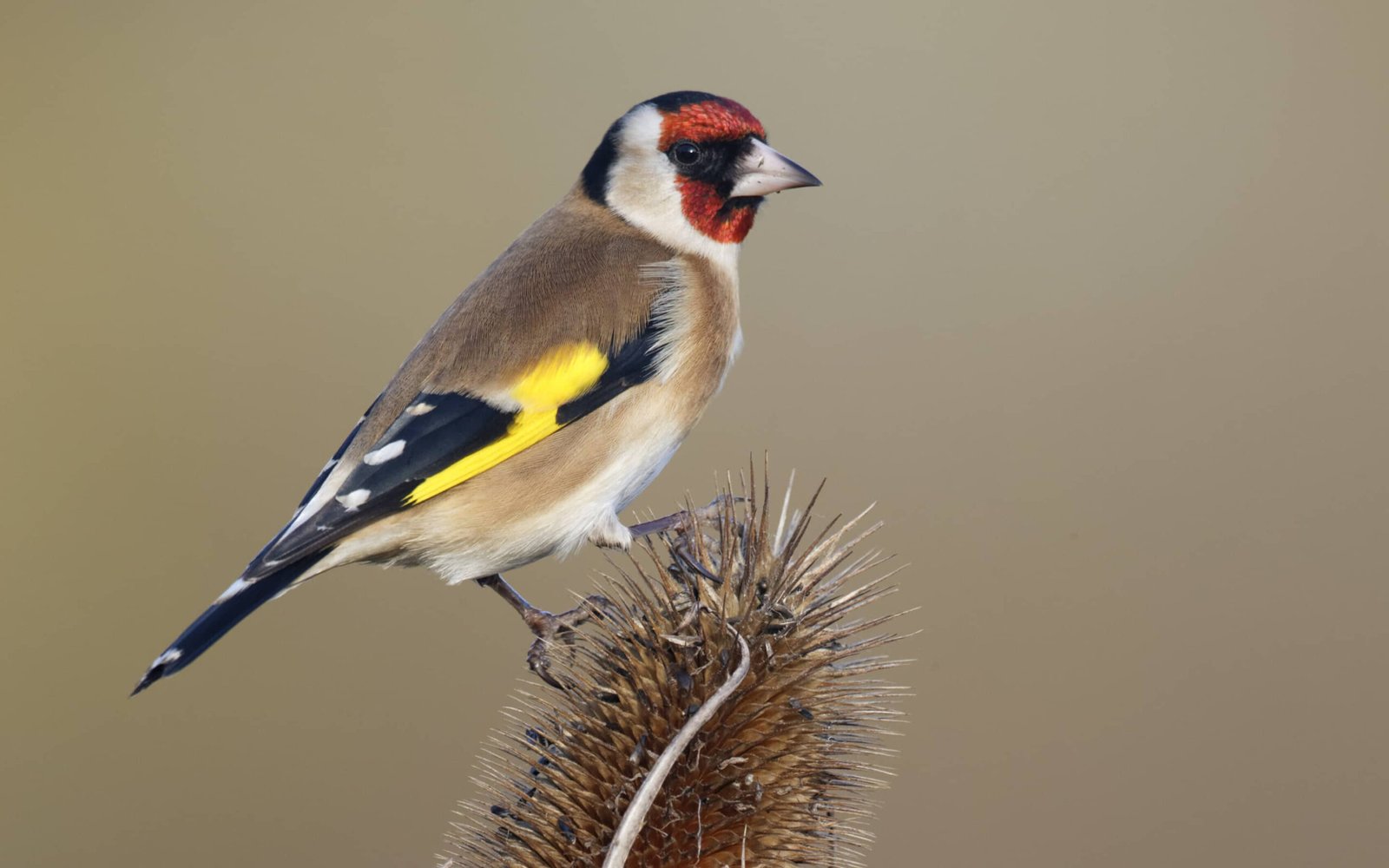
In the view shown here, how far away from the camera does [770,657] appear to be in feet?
6.50

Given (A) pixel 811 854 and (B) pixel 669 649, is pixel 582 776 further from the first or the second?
(A) pixel 811 854

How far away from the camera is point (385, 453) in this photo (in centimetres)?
236

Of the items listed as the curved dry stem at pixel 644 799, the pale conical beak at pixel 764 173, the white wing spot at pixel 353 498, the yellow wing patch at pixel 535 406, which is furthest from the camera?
the pale conical beak at pixel 764 173

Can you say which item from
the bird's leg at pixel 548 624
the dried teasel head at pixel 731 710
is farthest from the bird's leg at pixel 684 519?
the bird's leg at pixel 548 624

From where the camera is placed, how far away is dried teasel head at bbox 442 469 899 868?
199 cm

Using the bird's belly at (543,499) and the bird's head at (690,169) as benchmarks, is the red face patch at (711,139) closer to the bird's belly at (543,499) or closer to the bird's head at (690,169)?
the bird's head at (690,169)

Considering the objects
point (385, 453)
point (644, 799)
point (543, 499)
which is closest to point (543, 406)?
point (543, 499)

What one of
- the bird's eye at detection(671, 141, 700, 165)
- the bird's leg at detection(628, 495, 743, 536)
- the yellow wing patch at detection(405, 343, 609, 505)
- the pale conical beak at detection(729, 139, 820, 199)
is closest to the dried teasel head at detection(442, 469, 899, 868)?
the bird's leg at detection(628, 495, 743, 536)

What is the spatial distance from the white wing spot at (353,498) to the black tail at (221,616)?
100 millimetres

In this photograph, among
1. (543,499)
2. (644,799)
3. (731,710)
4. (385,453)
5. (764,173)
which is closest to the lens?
(644,799)

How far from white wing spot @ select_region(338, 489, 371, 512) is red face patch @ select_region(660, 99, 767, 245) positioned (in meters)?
1.08

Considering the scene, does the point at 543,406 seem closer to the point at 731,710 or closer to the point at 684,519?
the point at 684,519

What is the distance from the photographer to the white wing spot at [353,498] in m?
2.26

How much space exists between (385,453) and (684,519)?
62cm
